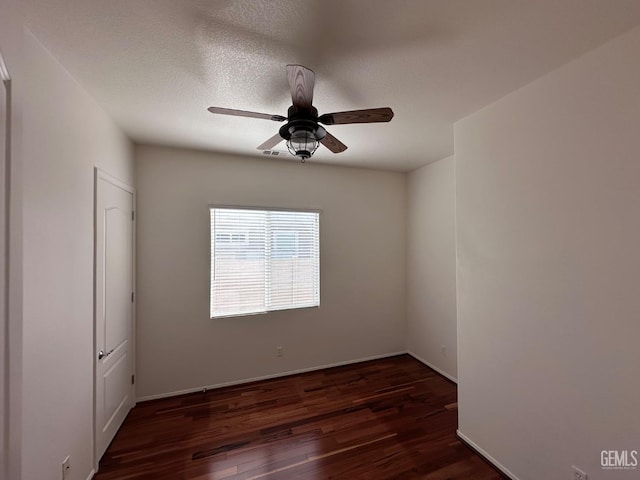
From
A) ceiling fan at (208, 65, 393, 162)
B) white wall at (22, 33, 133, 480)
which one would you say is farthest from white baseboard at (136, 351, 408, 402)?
ceiling fan at (208, 65, 393, 162)

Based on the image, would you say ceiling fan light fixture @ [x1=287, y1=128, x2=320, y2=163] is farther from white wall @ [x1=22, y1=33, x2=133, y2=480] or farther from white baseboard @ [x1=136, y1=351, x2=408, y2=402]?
white baseboard @ [x1=136, y1=351, x2=408, y2=402]

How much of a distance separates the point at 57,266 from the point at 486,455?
3.19m

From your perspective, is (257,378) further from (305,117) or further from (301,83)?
(301,83)

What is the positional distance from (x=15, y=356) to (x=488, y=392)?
2.66 meters

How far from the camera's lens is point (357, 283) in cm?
374

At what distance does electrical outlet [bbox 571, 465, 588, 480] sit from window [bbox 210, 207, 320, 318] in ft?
8.30

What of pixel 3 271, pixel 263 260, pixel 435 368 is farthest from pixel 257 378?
pixel 3 271

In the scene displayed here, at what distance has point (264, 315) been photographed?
3.26 metres

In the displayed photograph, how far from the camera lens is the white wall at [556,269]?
4.43 feet

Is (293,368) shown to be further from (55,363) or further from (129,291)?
(55,363)

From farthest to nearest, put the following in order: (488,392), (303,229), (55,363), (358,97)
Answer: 1. (303,229)
2. (488,392)
3. (358,97)
4. (55,363)

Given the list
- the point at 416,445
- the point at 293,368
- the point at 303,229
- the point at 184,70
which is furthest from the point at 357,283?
the point at 184,70

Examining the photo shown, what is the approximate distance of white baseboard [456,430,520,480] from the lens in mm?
1894

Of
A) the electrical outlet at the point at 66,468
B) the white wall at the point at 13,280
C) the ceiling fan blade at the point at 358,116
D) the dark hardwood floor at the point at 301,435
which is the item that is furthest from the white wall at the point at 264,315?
the white wall at the point at 13,280
